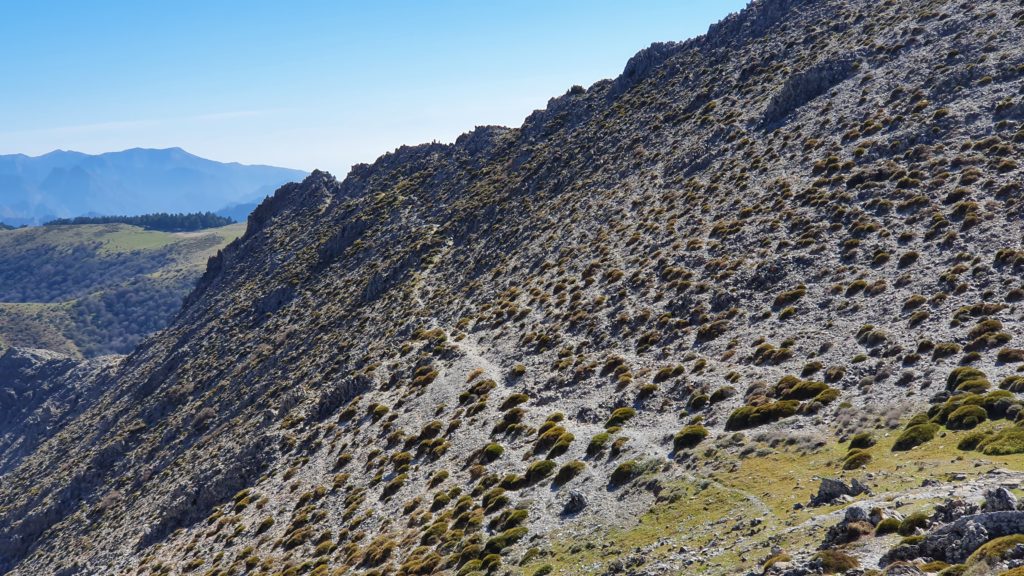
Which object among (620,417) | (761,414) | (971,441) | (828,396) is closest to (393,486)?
(620,417)

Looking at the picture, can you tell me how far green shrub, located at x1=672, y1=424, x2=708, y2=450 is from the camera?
3159cm

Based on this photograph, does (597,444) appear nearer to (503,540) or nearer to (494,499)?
(494,499)

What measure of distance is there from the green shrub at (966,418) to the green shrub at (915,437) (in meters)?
0.55

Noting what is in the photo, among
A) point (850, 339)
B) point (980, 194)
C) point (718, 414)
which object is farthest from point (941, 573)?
point (980, 194)

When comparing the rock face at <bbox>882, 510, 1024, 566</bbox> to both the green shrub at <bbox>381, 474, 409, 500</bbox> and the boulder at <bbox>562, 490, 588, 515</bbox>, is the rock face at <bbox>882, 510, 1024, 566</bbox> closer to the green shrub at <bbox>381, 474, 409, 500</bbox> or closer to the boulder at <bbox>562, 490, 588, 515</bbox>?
the boulder at <bbox>562, 490, 588, 515</bbox>

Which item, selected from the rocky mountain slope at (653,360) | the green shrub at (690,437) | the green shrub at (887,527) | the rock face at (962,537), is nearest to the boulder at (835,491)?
the rocky mountain slope at (653,360)

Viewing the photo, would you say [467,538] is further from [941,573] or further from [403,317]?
[403,317]

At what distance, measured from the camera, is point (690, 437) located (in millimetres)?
31812

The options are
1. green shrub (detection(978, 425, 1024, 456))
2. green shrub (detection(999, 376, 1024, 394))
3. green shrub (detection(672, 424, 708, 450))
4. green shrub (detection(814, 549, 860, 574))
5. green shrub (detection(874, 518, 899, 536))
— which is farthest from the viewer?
green shrub (detection(672, 424, 708, 450))

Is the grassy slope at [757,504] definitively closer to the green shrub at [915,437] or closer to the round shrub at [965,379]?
the green shrub at [915,437]

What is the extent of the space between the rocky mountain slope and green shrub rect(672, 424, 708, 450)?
0.17 meters

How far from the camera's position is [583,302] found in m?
59.3

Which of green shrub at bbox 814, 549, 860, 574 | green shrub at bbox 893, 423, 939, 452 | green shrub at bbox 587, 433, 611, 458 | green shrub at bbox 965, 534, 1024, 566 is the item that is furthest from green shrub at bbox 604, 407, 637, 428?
green shrub at bbox 965, 534, 1024, 566

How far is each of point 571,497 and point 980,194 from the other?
33355mm
